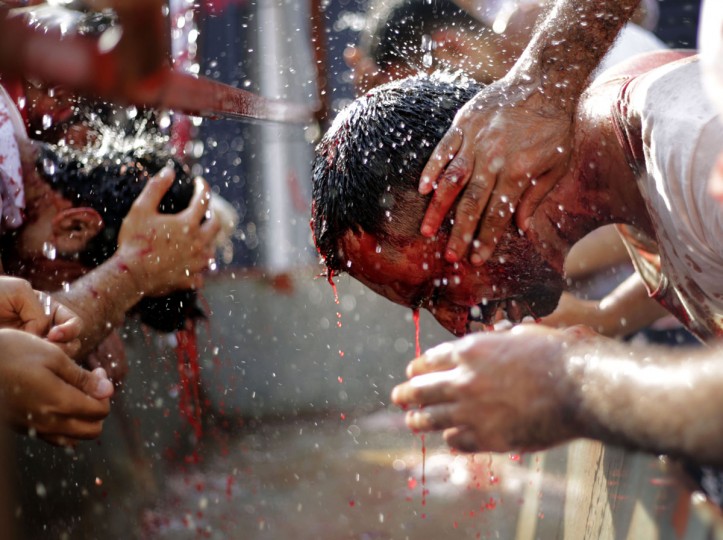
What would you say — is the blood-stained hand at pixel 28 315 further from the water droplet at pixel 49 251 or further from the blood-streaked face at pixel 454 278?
the blood-streaked face at pixel 454 278

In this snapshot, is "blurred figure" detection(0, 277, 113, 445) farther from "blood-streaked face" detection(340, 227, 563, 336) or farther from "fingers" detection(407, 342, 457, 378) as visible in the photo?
"fingers" detection(407, 342, 457, 378)

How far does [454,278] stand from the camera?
1.99 meters

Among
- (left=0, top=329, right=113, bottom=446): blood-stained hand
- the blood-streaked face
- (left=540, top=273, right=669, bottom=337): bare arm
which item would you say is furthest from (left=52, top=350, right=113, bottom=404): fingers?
(left=540, top=273, right=669, bottom=337): bare arm

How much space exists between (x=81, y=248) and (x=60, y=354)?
3.08 feet

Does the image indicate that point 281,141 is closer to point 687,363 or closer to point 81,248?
point 81,248

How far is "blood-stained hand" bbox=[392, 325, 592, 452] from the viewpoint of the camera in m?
1.26

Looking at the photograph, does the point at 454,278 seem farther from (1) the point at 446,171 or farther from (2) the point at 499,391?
(2) the point at 499,391

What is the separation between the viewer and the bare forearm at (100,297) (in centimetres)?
275

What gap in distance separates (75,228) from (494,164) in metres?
1.86

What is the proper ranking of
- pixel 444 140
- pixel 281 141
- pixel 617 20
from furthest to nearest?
pixel 281 141 → pixel 617 20 → pixel 444 140

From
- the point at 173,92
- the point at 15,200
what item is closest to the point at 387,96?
the point at 173,92

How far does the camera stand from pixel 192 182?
304cm

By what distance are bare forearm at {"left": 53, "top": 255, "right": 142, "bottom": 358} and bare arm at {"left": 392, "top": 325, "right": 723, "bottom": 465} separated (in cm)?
171

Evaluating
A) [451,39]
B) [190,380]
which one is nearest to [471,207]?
[451,39]
